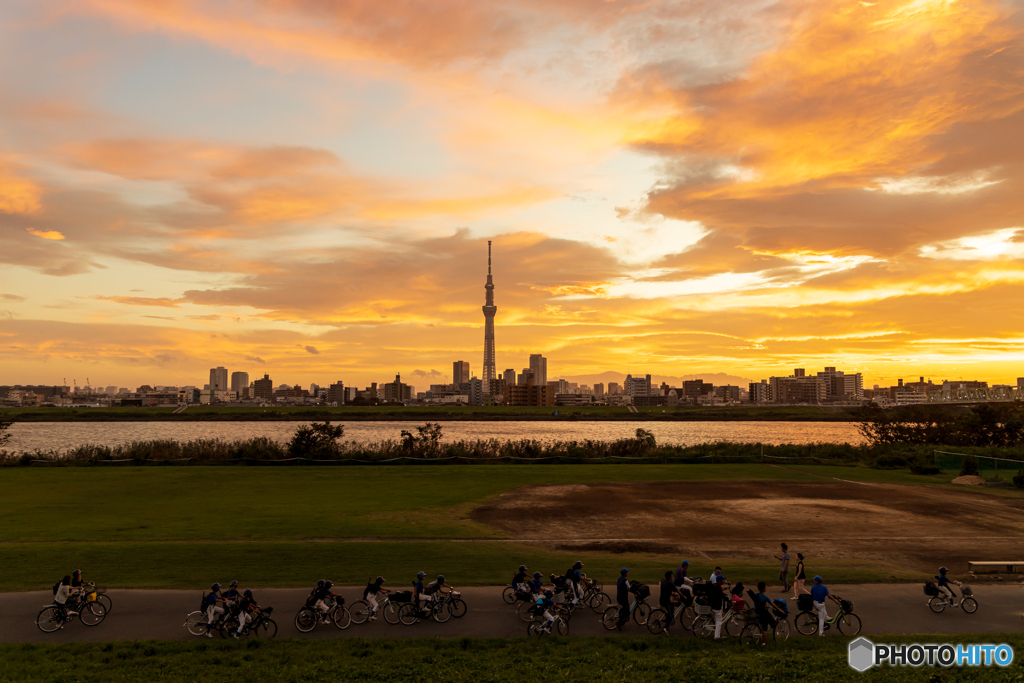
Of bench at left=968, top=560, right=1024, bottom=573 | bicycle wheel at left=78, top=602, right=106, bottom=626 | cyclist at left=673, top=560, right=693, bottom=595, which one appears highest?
cyclist at left=673, top=560, right=693, bottom=595

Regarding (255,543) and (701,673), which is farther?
(255,543)

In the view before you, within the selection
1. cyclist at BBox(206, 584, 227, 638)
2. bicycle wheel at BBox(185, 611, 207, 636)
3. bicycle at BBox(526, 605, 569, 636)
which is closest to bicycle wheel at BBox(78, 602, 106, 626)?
bicycle wheel at BBox(185, 611, 207, 636)

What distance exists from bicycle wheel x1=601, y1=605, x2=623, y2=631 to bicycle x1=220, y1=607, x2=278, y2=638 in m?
9.77

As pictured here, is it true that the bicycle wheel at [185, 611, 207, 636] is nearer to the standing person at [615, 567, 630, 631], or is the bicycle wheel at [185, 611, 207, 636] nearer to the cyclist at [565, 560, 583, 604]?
the cyclist at [565, 560, 583, 604]

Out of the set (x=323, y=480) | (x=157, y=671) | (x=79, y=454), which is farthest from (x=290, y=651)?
(x=79, y=454)

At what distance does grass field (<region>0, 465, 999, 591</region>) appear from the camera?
2358 cm

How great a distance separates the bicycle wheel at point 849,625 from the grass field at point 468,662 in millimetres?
604

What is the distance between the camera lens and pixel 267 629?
1786 cm

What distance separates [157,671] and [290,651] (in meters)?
3.25

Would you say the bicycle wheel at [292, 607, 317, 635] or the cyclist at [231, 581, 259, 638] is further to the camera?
the bicycle wheel at [292, 607, 317, 635]

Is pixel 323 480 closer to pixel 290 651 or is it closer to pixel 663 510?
pixel 663 510

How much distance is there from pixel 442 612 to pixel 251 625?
5600 millimetres

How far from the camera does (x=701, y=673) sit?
1590 centimetres

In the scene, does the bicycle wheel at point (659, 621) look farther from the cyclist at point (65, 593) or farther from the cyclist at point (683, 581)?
the cyclist at point (65, 593)
